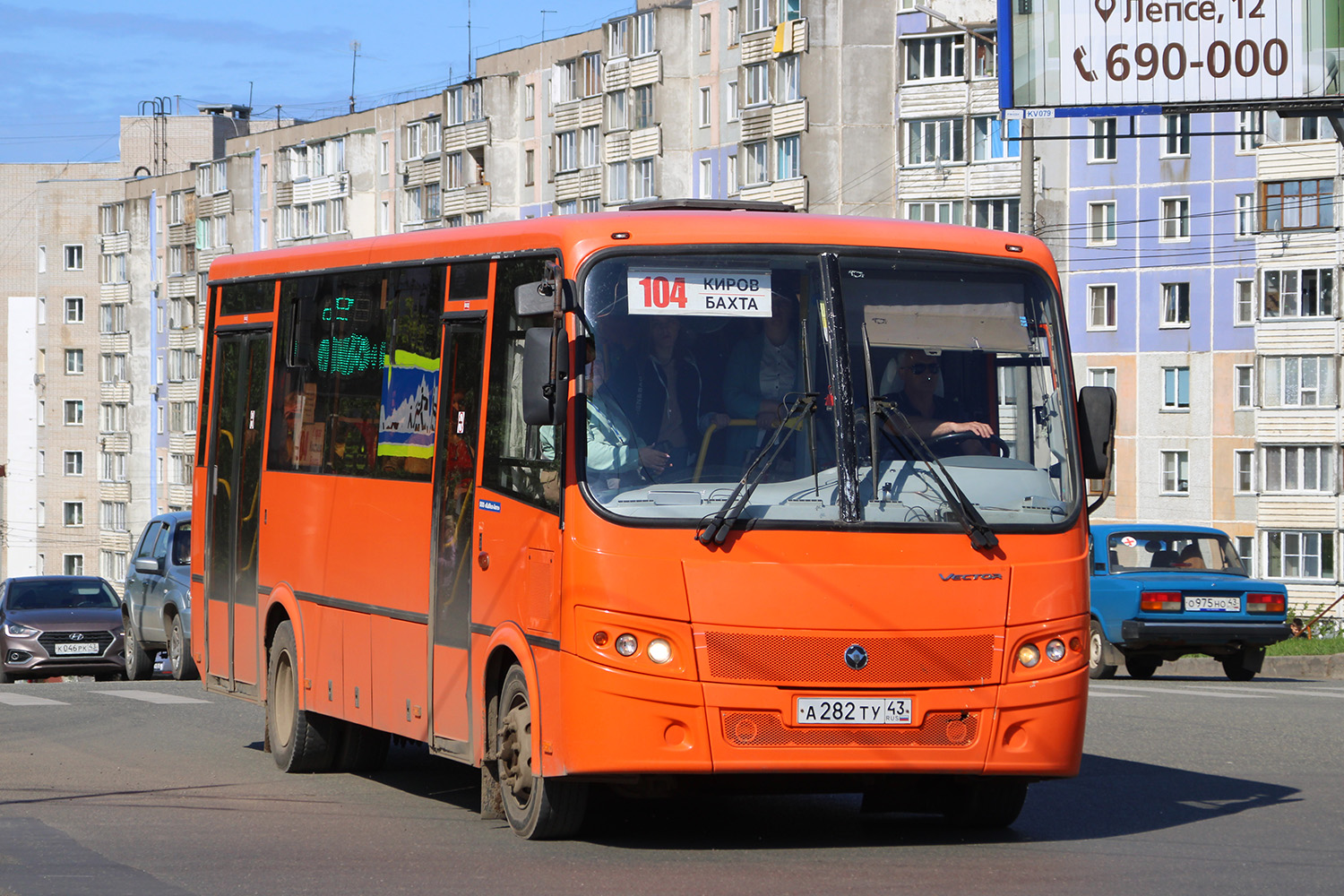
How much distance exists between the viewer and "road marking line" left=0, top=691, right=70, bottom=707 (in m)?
19.3

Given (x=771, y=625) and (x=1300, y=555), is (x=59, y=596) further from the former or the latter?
(x=1300, y=555)

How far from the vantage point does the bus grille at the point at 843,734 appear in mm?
9391

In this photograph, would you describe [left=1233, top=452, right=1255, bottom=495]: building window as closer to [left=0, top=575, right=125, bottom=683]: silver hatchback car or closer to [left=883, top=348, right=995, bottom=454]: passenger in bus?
[left=0, top=575, right=125, bottom=683]: silver hatchback car

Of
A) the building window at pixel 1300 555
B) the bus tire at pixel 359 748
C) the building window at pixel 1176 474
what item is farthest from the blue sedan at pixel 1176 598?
the building window at pixel 1176 474

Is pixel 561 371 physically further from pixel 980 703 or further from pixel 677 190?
pixel 677 190

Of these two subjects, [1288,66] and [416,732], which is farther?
[1288,66]

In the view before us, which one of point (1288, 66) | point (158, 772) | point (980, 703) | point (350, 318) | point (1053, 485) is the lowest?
point (158, 772)

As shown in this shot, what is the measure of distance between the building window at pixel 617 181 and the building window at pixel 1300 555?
26320 mm

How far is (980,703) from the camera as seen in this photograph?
31.6ft

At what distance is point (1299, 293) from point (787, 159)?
55.0 ft

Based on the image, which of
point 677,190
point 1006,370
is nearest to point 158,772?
point 1006,370

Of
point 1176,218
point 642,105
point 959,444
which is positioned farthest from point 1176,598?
point 642,105

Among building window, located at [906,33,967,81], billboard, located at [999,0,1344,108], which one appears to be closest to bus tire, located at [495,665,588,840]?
billboard, located at [999,0,1344,108]

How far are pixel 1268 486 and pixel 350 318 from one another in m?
60.6
